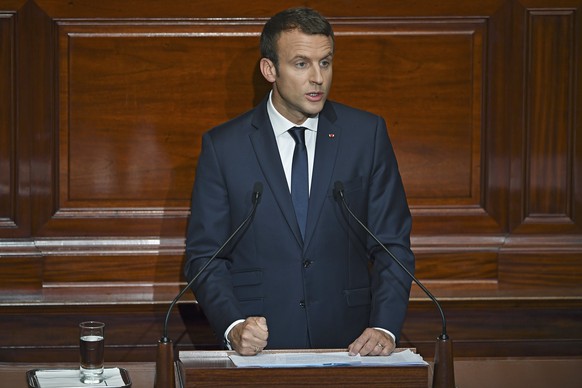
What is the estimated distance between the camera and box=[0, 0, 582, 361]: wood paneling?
3.89 m

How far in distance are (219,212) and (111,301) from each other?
0.94 meters

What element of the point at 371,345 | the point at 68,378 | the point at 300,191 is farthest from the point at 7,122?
the point at 371,345

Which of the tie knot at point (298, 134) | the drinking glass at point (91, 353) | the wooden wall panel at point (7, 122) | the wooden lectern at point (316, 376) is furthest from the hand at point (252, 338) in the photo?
the wooden wall panel at point (7, 122)

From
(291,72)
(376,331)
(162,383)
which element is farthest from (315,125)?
(162,383)

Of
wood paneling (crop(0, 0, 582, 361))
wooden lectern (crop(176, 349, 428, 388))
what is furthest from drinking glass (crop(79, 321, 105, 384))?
wood paneling (crop(0, 0, 582, 361))

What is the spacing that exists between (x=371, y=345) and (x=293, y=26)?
95cm

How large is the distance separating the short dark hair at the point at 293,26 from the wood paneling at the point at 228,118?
85 cm

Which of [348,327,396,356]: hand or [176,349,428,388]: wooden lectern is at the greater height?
[348,327,396,356]: hand

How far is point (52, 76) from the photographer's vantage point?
3.90 meters

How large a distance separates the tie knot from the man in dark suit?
0.03 ft

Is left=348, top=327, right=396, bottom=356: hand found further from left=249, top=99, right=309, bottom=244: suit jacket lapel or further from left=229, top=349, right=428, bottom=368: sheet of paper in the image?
left=249, top=99, right=309, bottom=244: suit jacket lapel

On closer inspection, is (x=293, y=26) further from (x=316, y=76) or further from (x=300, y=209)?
(x=300, y=209)

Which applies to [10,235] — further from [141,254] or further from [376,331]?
[376,331]

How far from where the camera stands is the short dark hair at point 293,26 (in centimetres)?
299
